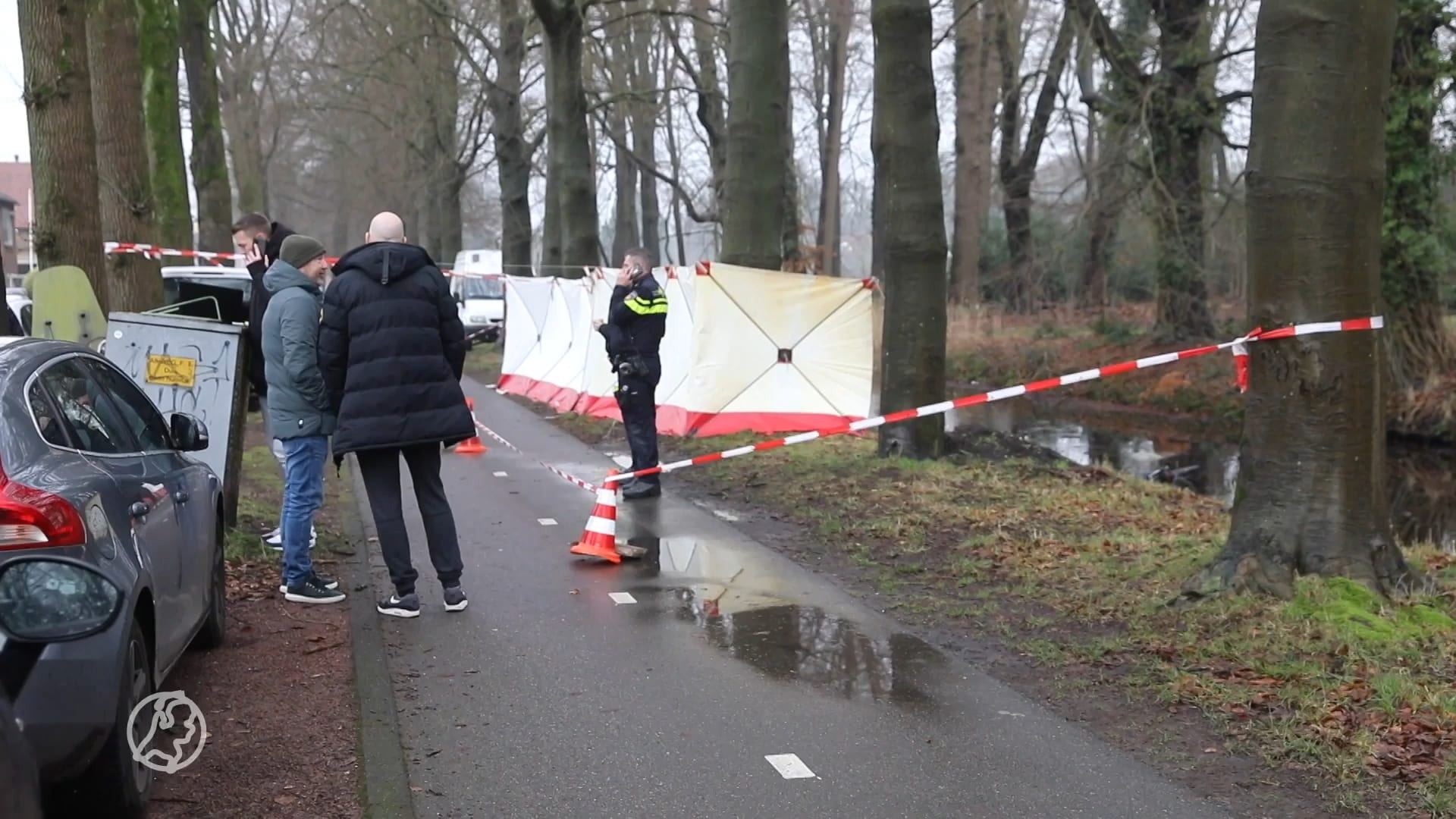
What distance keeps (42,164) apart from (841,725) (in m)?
6.79

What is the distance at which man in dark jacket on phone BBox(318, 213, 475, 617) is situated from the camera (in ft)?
22.9

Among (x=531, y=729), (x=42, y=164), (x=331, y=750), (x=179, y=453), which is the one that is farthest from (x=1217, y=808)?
(x=42, y=164)

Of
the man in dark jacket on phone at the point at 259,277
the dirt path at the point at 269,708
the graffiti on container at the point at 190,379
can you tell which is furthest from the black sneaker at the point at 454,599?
the graffiti on container at the point at 190,379

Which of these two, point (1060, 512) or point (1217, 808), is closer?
point (1217, 808)

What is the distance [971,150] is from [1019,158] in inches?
71.6

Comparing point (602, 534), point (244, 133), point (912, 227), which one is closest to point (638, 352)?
point (912, 227)

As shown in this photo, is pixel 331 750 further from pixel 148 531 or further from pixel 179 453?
pixel 179 453

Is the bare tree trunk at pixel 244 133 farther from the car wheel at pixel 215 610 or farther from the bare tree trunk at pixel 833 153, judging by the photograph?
the car wheel at pixel 215 610

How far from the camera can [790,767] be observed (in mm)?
5051

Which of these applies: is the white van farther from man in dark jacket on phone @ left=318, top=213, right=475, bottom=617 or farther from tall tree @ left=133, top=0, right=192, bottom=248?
man in dark jacket on phone @ left=318, top=213, right=475, bottom=617

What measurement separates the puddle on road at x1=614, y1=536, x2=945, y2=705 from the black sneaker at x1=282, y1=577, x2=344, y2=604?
1682 mm

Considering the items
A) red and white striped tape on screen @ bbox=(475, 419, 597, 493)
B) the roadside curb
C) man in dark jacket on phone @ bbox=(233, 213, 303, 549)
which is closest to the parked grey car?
the roadside curb

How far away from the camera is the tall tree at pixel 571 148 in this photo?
22292mm

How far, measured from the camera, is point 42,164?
9117mm
